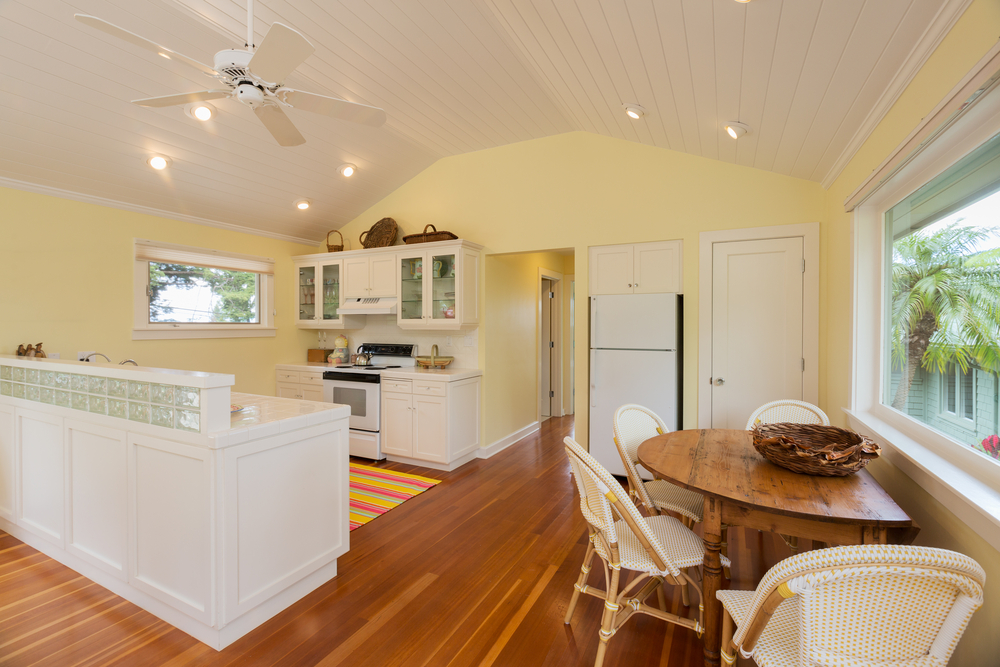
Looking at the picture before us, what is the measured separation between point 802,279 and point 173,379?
384cm

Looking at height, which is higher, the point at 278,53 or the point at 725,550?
the point at 278,53

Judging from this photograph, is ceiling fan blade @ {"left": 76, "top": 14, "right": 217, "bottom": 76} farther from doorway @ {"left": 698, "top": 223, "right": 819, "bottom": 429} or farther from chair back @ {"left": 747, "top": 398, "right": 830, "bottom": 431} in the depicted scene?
doorway @ {"left": 698, "top": 223, "right": 819, "bottom": 429}

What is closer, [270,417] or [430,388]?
[270,417]

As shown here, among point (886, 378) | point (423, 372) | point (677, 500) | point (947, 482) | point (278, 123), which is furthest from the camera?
point (423, 372)

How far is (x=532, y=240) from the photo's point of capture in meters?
4.36

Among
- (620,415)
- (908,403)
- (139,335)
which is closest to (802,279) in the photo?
(908,403)

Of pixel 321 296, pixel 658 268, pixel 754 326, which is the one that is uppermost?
pixel 658 268

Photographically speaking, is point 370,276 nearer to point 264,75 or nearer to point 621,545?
point 264,75

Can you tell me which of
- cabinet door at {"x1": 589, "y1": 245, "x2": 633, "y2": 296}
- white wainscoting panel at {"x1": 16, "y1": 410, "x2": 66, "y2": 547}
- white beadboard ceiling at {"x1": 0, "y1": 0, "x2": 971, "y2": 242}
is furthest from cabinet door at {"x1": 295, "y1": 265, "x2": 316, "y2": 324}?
cabinet door at {"x1": 589, "y1": 245, "x2": 633, "y2": 296}

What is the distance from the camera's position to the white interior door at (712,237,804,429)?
11.1ft

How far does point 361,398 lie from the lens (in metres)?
4.54

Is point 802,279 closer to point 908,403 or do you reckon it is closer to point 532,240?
point 908,403

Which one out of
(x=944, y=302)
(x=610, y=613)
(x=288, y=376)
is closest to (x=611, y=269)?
(x=944, y=302)

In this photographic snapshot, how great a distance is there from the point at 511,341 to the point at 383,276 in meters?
1.51
